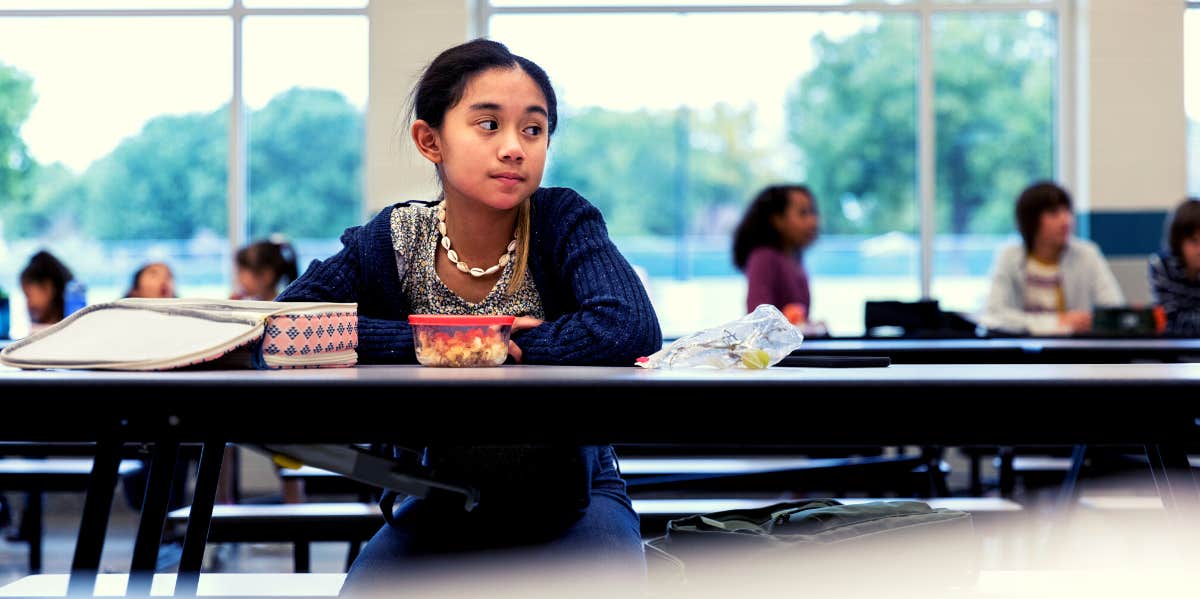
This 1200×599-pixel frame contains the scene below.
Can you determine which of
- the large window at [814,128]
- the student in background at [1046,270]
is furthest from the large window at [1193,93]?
the student in background at [1046,270]

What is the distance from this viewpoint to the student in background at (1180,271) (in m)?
4.79

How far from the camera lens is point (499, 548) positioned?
133cm

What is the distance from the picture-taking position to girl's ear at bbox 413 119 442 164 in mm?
1707

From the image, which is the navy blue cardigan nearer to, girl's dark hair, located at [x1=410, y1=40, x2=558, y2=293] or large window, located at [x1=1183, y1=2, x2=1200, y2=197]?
girl's dark hair, located at [x1=410, y1=40, x2=558, y2=293]

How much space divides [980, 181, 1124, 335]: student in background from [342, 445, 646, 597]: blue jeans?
13.1 feet

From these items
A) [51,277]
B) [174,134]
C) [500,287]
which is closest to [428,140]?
[500,287]

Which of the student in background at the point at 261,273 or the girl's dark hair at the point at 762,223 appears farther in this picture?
the girl's dark hair at the point at 762,223

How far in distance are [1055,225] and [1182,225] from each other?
0.48m

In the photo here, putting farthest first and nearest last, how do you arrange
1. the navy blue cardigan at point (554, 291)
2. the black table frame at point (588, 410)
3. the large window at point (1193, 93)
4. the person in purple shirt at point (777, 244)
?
the large window at point (1193, 93) < the person in purple shirt at point (777, 244) < the navy blue cardigan at point (554, 291) < the black table frame at point (588, 410)

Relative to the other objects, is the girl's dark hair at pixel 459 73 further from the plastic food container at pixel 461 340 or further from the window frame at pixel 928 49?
the window frame at pixel 928 49

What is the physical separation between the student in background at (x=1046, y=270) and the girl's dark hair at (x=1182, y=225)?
13.2 inches

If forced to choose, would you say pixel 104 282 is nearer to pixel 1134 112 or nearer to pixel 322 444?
pixel 1134 112

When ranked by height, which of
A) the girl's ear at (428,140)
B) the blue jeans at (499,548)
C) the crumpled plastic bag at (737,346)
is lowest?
the blue jeans at (499,548)

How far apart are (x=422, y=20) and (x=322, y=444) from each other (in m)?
5.19
